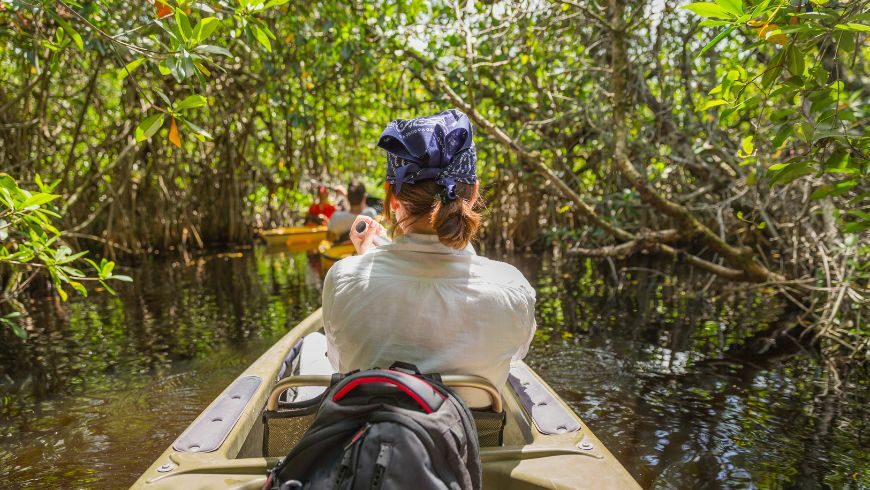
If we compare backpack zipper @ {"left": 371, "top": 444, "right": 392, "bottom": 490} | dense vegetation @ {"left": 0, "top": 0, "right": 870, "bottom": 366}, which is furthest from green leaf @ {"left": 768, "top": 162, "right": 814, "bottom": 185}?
backpack zipper @ {"left": 371, "top": 444, "right": 392, "bottom": 490}

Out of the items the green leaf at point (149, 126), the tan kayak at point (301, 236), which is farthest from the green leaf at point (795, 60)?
the tan kayak at point (301, 236)

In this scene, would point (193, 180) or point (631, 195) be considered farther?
point (193, 180)

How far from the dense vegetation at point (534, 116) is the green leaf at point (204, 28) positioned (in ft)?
0.07

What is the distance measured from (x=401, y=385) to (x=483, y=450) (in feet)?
1.58

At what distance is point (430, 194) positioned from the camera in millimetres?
1613

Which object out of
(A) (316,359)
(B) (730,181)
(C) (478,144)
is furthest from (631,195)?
(A) (316,359)

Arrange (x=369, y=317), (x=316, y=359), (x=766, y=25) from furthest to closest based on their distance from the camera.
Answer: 1. (x=316, y=359)
2. (x=766, y=25)
3. (x=369, y=317)

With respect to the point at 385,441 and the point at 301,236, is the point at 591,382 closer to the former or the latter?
the point at 385,441

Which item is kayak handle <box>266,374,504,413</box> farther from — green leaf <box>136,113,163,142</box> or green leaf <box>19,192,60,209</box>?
green leaf <box>19,192,60,209</box>

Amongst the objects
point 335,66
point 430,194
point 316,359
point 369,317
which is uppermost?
point 335,66

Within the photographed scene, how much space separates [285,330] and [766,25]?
4406mm

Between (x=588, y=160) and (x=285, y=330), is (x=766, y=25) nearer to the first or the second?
(x=285, y=330)

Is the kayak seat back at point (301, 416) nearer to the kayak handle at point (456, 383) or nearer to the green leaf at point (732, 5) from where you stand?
the kayak handle at point (456, 383)

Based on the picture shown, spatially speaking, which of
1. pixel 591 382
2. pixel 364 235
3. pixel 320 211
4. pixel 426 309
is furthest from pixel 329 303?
pixel 320 211
